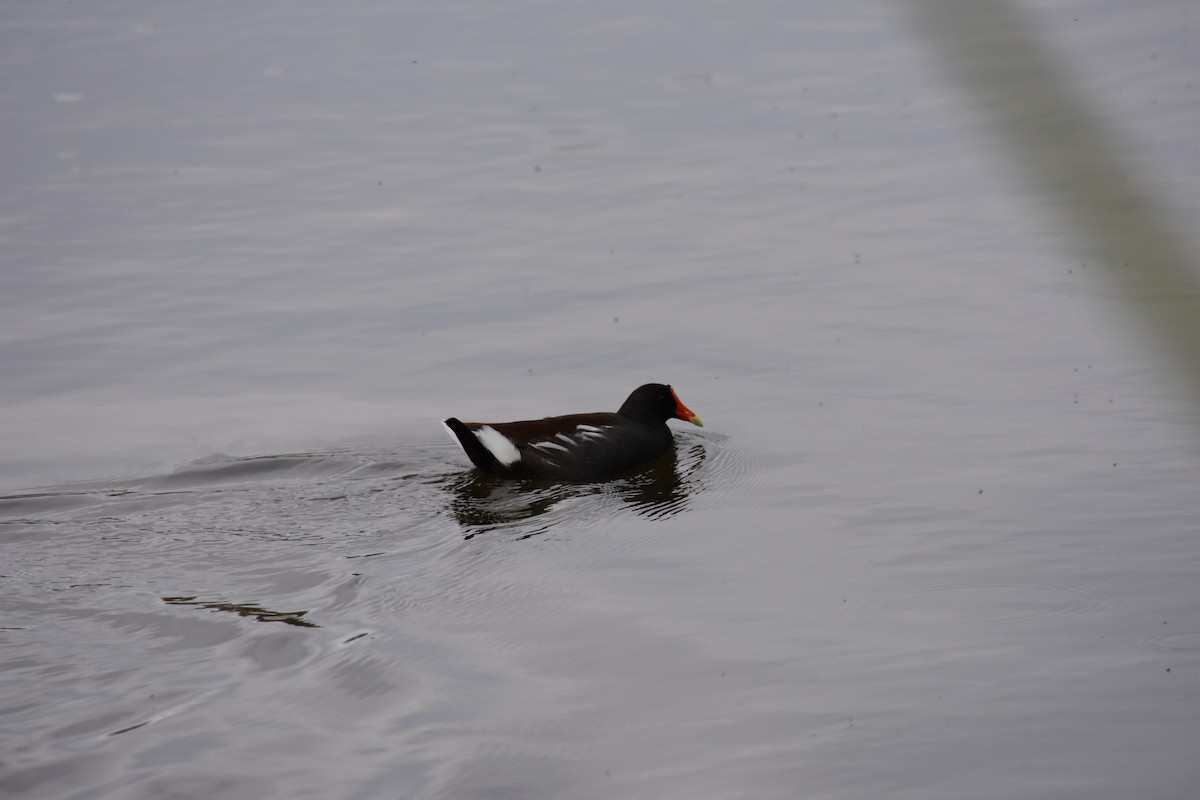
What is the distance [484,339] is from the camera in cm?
1108

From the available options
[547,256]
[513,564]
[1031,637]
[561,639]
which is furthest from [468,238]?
[1031,637]

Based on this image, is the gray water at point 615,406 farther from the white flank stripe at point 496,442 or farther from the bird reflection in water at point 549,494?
the white flank stripe at point 496,442

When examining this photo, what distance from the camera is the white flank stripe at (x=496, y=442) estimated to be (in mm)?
8711

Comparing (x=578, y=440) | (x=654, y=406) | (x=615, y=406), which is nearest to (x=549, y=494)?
(x=578, y=440)

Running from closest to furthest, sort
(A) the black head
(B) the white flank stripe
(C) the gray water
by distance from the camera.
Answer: (C) the gray water < (B) the white flank stripe < (A) the black head

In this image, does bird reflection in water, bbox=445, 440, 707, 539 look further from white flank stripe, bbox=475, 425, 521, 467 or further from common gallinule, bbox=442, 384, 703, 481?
white flank stripe, bbox=475, 425, 521, 467

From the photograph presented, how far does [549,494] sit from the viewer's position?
28.9 feet

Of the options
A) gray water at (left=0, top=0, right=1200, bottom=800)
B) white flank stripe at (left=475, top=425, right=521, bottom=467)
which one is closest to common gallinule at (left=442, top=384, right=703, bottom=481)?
white flank stripe at (left=475, top=425, right=521, bottom=467)

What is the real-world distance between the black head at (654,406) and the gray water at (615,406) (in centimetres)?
27

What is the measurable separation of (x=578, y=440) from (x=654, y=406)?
A: 0.73 metres

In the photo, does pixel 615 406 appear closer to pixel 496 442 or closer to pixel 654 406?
pixel 654 406

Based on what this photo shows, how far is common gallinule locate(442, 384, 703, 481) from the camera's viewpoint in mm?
8727

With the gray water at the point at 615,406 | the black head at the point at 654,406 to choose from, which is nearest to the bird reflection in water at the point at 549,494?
the gray water at the point at 615,406

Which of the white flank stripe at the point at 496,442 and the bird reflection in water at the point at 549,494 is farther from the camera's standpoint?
the white flank stripe at the point at 496,442
